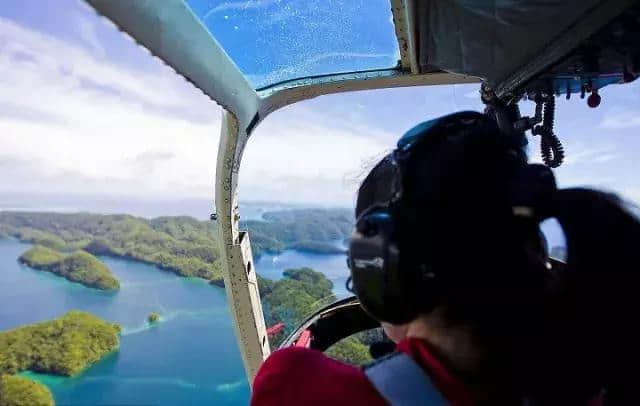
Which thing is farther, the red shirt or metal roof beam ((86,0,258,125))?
metal roof beam ((86,0,258,125))

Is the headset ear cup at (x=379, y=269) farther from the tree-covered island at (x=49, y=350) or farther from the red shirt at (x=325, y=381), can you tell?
the tree-covered island at (x=49, y=350)

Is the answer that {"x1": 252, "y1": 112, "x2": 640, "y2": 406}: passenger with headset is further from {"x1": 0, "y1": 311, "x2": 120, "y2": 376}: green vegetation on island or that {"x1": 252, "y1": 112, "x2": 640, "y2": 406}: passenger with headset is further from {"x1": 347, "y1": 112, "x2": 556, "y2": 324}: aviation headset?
{"x1": 0, "y1": 311, "x2": 120, "y2": 376}: green vegetation on island

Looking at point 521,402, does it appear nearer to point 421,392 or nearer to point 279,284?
point 421,392

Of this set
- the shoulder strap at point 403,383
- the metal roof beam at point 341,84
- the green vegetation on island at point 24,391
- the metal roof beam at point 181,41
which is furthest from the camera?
the green vegetation on island at point 24,391

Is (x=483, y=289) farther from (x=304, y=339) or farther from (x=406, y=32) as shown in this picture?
(x=406, y=32)

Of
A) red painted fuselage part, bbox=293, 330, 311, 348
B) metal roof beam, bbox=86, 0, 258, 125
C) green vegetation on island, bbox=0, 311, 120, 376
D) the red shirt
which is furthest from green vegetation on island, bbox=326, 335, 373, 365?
green vegetation on island, bbox=0, 311, 120, 376

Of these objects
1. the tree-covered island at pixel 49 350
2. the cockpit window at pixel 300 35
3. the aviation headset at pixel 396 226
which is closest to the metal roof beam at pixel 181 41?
the cockpit window at pixel 300 35

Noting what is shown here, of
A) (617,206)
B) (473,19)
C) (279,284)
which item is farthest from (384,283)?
(279,284)
